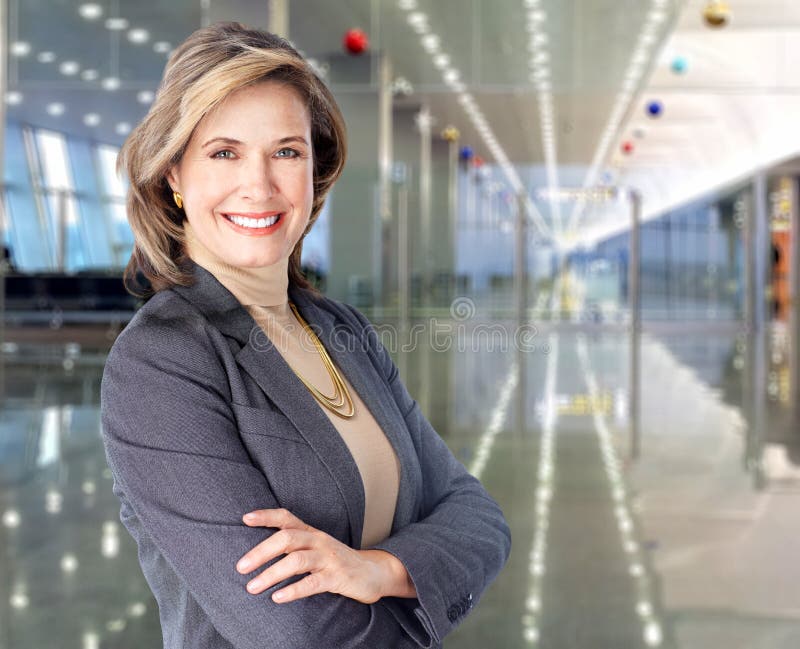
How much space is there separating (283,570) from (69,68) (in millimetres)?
14001

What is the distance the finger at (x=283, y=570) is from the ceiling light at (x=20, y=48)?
14344 mm

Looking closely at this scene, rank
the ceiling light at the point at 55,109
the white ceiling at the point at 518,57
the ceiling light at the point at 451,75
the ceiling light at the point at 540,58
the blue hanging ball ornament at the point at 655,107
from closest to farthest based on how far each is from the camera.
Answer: the white ceiling at the point at 518,57
the ceiling light at the point at 540,58
the ceiling light at the point at 451,75
the blue hanging ball ornament at the point at 655,107
the ceiling light at the point at 55,109

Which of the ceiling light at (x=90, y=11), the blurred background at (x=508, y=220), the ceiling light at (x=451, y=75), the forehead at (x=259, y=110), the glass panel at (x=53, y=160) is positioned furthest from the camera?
the glass panel at (x=53, y=160)

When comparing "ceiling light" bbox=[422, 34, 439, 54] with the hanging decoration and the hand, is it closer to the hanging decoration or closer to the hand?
the hanging decoration

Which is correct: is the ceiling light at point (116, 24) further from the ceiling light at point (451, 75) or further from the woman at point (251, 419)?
the woman at point (251, 419)

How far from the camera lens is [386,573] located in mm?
1151

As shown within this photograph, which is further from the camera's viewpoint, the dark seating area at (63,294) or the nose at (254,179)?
the dark seating area at (63,294)

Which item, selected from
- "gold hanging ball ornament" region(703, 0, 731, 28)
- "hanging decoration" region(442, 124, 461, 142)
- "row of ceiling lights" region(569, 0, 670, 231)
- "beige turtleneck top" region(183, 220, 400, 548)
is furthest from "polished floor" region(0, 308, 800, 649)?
"hanging decoration" region(442, 124, 461, 142)

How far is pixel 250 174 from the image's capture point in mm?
1169

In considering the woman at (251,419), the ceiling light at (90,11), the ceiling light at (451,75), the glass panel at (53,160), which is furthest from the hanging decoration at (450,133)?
the woman at (251,419)

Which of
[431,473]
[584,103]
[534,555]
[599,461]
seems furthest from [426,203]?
[431,473]

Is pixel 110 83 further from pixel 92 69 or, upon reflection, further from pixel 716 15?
pixel 716 15

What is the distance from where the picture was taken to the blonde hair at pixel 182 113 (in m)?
1.12

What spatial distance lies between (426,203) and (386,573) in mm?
14678
